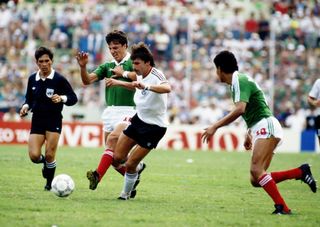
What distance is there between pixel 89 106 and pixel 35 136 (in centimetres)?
1935

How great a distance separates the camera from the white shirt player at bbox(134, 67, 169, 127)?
1348 centimetres

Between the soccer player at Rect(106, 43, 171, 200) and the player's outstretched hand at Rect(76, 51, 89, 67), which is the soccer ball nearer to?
the soccer player at Rect(106, 43, 171, 200)

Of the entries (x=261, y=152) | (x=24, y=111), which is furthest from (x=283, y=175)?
(x=24, y=111)

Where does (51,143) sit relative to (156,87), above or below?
below

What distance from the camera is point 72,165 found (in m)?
21.8

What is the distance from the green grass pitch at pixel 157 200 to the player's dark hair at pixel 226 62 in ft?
6.93

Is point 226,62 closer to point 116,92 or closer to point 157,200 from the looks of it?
point 157,200

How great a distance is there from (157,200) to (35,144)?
7.73 feet

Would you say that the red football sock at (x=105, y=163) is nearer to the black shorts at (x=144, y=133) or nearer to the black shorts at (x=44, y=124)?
the black shorts at (x=144, y=133)

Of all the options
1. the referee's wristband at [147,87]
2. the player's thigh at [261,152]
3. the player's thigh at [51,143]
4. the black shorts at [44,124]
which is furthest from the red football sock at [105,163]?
the player's thigh at [261,152]

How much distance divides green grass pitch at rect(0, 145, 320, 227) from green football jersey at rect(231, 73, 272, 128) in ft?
4.76

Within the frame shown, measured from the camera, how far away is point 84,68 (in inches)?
564

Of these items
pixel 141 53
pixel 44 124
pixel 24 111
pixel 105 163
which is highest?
pixel 141 53

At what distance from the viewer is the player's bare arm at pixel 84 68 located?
1407 cm
